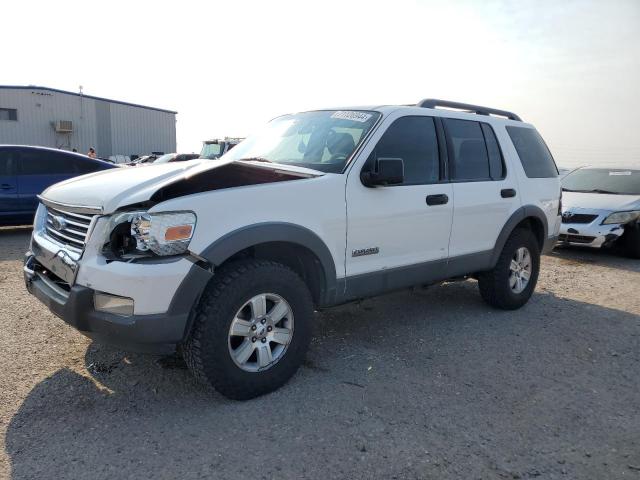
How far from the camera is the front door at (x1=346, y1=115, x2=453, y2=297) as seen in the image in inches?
143

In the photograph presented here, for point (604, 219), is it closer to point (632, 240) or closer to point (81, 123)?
point (632, 240)

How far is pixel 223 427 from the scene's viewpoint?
2.88 m

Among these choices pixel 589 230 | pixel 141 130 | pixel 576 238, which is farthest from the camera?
pixel 141 130

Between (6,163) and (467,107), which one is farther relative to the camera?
(6,163)

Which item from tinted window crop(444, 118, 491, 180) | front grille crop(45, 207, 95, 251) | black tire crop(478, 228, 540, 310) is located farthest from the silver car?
front grille crop(45, 207, 95, 251)

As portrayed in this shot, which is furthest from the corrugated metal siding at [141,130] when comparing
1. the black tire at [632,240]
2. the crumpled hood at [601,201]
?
the black tire at [632,240]

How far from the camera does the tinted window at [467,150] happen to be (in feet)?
14.6

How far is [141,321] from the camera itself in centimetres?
272

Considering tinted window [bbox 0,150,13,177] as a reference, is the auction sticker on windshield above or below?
above

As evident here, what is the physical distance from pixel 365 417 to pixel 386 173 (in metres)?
1.59

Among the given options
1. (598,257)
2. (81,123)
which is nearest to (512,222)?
(598,257)

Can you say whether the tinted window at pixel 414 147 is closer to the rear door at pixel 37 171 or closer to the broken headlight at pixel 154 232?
the broken headlight at pixel 154 232

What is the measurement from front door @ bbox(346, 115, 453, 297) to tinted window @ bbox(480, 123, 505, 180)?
0.82 m

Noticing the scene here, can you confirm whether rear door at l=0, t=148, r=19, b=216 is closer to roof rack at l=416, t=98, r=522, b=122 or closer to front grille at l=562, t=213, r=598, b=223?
roof rack at l=416, t=98, r=522, b=122
